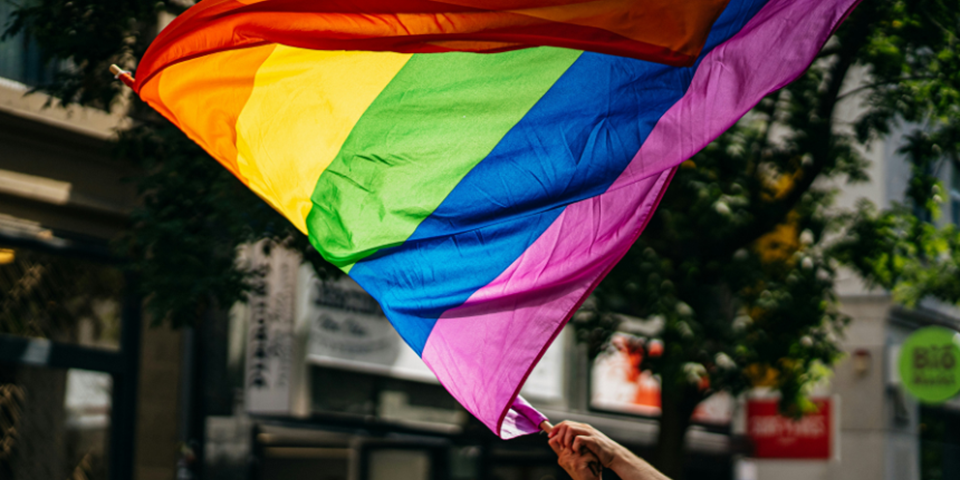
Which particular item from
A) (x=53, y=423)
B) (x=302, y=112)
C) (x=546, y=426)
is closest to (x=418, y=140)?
(x=302, y=112)

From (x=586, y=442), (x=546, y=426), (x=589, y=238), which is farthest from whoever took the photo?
(x=589, y=238)

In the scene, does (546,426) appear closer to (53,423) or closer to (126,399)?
(53,423)

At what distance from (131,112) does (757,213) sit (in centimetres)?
569

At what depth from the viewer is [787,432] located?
17.4 metres

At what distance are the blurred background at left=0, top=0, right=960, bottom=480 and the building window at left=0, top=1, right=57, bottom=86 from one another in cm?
2

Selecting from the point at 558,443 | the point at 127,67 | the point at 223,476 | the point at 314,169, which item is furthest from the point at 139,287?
the point at 558,443

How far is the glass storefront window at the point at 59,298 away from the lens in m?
8.91

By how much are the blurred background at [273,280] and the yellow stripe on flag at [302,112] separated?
315 cm

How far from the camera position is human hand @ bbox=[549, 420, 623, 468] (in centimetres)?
333

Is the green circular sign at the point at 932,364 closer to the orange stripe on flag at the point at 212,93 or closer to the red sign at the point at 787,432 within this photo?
the red sign at the point at 787,432

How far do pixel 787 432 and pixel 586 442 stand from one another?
15.0 meters

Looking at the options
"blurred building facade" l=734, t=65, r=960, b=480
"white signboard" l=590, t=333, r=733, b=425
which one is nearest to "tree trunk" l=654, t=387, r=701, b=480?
"white signboard" l=590, t=333, r=733, b=425

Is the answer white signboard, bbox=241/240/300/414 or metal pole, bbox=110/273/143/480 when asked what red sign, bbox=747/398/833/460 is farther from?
metal pole, bbox=110/273/143/480

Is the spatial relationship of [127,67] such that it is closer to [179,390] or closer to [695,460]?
[179,390]
